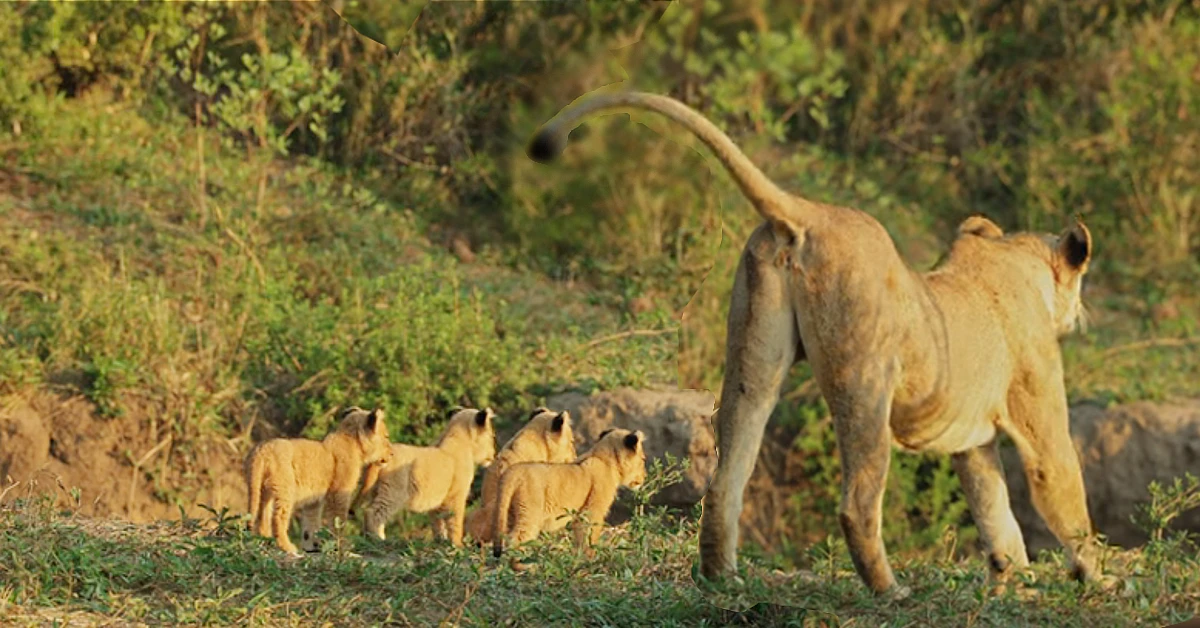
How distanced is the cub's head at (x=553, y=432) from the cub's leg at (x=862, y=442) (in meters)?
0.73

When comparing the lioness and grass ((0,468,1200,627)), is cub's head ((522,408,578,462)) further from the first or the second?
the lioness

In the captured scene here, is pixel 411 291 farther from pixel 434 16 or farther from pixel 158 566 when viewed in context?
pixel 158 566

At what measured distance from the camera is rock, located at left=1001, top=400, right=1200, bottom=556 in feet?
26.3

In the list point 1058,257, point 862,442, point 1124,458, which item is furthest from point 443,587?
point 1124,458

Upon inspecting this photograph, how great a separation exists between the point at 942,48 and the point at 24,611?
4.06 meters

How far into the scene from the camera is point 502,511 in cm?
502

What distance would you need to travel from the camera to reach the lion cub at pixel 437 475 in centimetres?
518

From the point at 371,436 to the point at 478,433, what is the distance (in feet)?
0.95

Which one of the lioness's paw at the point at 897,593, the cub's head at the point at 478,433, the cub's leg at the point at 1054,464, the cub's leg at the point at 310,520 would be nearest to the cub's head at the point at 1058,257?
the cub's leg at the point at 1054,464

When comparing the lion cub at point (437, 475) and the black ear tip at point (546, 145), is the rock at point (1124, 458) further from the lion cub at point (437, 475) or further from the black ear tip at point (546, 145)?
the black ear tip at point (546, 145)

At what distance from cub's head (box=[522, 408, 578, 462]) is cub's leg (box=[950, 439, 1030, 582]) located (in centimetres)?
103

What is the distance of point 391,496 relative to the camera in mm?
5195

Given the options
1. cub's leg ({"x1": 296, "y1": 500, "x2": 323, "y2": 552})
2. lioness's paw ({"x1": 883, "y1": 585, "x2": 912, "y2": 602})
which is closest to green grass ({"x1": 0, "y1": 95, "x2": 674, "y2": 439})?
cub's leg ({"x1": 296, "y1": 500, "x2": 323, "y2": 552})

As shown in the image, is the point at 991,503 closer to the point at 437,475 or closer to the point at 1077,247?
the point at 1077,247
